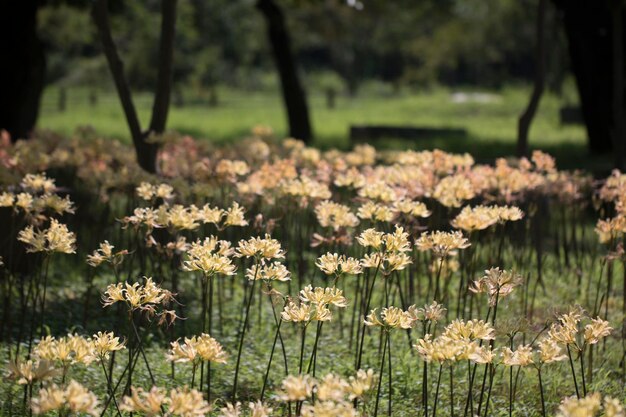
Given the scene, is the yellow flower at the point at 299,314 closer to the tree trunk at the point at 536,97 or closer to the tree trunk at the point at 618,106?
the tree trunk at the point at 536,97

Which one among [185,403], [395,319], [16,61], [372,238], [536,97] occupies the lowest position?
[185,403]

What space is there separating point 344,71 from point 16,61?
54769mm

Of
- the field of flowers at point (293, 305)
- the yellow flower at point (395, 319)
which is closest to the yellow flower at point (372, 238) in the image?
the field of flowers at point (293, 305)

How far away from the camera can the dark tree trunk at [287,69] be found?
17.8m

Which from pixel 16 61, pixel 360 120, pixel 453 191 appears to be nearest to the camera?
pixel 453 191

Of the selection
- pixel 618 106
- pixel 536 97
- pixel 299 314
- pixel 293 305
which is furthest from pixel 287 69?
pixel 299 314

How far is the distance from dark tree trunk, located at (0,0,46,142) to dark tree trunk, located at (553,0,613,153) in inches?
292

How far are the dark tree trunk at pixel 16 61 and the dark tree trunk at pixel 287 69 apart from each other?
7.52 m

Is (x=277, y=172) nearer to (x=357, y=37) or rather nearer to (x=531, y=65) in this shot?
(x=357, y=37)

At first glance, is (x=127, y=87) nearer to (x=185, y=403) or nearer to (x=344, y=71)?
(x=185, y=403)

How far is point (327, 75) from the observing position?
229ft

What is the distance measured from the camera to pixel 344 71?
6450cm

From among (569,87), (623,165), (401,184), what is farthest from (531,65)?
(401,184)

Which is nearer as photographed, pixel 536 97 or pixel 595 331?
pixel 595 331
